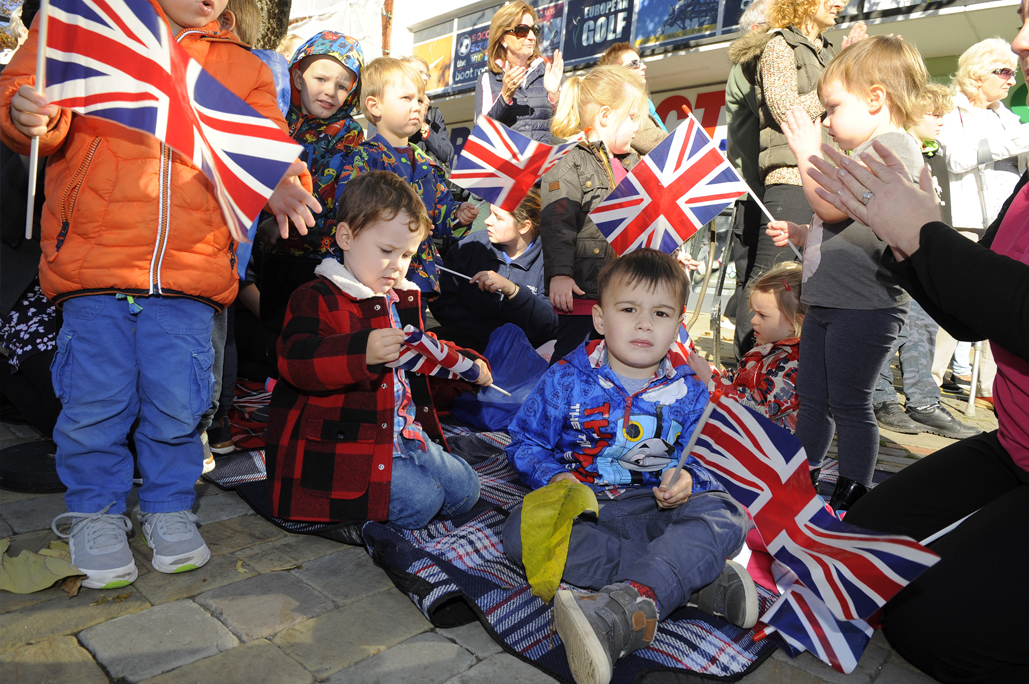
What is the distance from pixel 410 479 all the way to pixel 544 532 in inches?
25.9

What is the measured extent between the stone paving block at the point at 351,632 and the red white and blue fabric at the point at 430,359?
0.76 m

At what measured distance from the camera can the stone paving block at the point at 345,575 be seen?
88.3 inches

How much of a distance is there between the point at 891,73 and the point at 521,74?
9.25 feet

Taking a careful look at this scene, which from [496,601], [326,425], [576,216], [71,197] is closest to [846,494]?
[496,601]

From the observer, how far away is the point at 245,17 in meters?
3.33

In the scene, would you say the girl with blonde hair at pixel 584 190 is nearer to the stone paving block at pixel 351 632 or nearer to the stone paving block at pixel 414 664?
the stone paving block at pixel 351 632

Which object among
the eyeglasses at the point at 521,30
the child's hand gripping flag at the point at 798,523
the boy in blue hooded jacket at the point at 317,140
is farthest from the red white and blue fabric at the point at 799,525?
the eyeglasses at the point at 521,30

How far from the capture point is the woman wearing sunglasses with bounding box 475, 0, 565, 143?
5371 millimetres

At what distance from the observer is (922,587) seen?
2070mm

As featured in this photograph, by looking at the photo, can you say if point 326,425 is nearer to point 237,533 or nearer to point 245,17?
point 237,533

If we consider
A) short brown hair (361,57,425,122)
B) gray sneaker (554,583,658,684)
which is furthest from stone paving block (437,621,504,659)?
short brown hair (361,57,425,122)

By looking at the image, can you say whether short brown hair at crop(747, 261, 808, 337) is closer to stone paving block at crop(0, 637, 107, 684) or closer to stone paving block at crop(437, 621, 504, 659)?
stone paving block at crop(437, 621, 504, 659)

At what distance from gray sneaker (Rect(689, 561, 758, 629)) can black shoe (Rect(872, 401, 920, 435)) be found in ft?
10.9

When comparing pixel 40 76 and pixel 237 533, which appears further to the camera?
pixel 237 533
